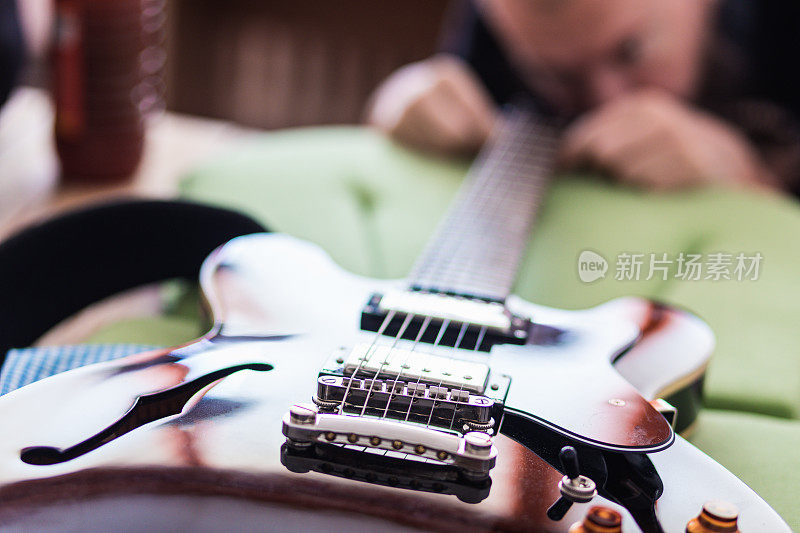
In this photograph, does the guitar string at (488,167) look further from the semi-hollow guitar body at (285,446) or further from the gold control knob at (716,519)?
the gold control knob at (716,519)

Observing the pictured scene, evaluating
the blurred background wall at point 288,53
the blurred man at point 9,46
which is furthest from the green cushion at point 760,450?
the blurred background wall at point 288,53

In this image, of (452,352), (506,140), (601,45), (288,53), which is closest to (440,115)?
(506,140)

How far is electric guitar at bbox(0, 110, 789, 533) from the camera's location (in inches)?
12.2

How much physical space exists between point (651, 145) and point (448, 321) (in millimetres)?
439

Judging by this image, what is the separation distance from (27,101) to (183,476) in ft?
2.98

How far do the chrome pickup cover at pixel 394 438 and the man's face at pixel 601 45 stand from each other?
1.66 ft

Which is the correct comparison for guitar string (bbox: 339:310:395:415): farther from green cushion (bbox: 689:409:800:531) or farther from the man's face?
the man's face

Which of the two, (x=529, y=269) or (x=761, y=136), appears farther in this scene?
(x=761, y=136)

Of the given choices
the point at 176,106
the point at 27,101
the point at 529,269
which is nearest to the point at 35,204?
the point at 27,101

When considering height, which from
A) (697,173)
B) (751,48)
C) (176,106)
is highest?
(751,48)

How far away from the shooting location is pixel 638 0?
2.52 feet

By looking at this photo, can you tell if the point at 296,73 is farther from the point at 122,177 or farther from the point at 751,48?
the point at 751,48

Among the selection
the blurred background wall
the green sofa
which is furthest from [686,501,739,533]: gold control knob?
the blurred background wall

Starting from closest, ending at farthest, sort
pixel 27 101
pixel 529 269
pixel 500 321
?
pixel 500 321 → pixel 529 269 → pixel 27 101
